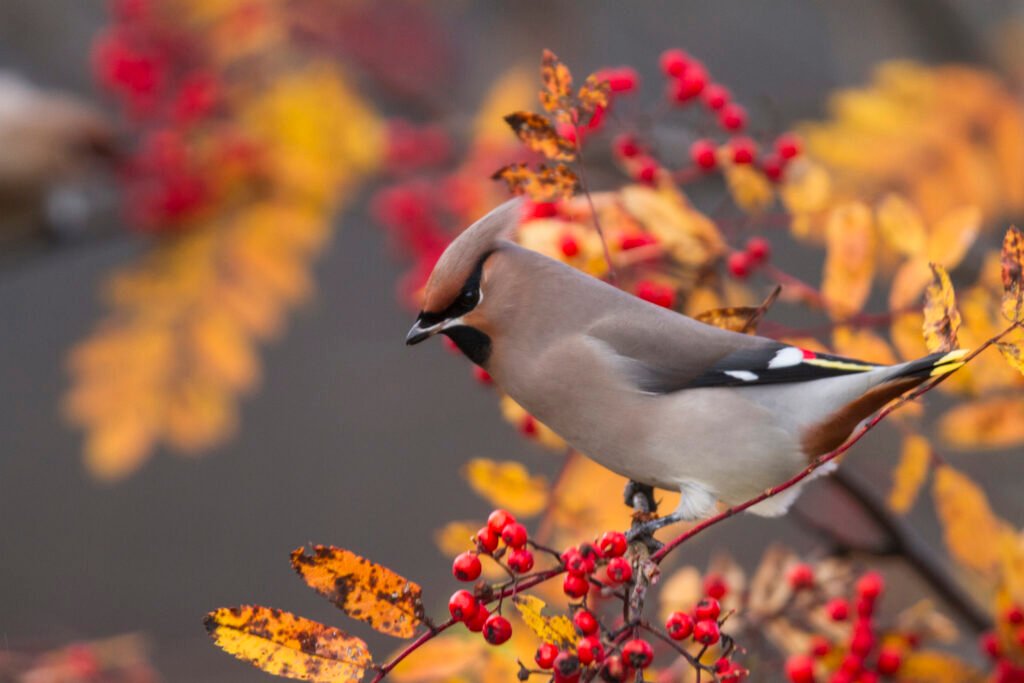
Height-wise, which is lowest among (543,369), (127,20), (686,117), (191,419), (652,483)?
(652,483)

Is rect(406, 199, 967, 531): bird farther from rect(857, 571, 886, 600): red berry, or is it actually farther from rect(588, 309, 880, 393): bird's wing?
rect(857, 571, 886, 600): red berry

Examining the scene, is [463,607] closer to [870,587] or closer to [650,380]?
→ [650,380]

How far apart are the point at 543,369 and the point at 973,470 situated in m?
2.09

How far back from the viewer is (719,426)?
46.7 inches

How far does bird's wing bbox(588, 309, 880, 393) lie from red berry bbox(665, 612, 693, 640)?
0.74 ft

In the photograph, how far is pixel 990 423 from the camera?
5.23 ft

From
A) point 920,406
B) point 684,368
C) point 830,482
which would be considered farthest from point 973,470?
point 684,368

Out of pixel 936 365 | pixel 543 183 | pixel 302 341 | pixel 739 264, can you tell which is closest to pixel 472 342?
pixel 543 183

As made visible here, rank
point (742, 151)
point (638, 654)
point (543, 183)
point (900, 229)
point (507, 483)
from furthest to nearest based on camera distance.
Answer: point (742, 151) < point (900, 229) < point (507, 483) < point (543, 183) < point (638, 654)

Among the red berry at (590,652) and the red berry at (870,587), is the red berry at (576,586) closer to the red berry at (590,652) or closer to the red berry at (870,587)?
the red berry at (590,652)

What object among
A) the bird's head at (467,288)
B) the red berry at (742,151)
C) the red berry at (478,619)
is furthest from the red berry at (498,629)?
the red berry at (742,151)

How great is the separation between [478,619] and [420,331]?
25 cm

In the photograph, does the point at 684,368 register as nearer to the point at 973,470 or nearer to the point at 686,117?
the point at 686,117

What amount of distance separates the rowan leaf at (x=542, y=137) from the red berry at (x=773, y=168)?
1.70 ft
